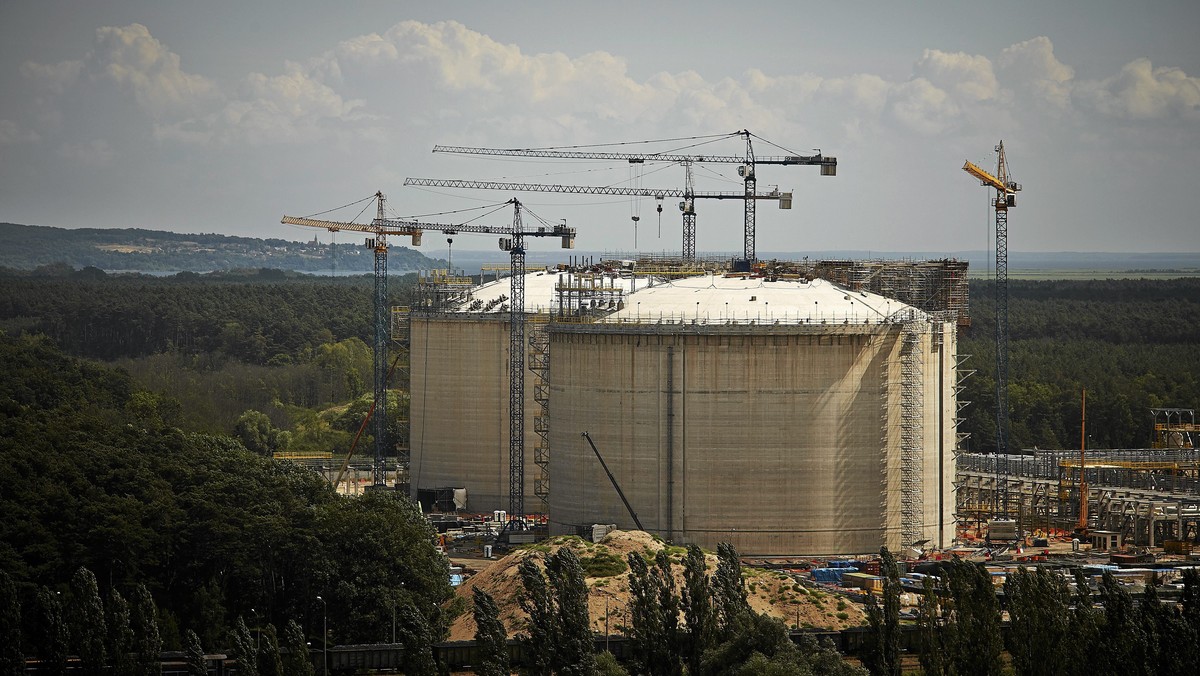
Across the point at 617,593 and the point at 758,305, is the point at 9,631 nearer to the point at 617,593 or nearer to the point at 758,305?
the point at 617,593

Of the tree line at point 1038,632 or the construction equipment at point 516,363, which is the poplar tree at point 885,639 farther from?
the construction equipment at point 516,363

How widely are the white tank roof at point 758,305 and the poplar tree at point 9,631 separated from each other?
1280 inches

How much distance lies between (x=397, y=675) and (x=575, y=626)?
8738 mm

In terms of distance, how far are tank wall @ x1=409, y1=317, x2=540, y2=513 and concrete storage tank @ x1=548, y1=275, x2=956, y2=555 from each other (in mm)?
15775

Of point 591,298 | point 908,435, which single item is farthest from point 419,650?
point 591,298

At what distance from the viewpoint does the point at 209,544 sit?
225 ft

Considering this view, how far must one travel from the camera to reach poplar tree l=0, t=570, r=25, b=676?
5325 cm

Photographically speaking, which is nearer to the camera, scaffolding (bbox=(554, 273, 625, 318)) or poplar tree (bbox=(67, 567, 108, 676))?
poplar tree (bbox=(67, 567, 108, 676))

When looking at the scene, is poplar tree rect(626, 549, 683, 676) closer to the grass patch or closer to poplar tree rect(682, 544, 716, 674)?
poplar tree rect(682, 544, 716, 674)

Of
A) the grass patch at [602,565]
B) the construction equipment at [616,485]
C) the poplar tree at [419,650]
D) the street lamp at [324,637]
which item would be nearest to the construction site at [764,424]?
the construction equipment at [616,485]

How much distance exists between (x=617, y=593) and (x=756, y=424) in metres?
13.7

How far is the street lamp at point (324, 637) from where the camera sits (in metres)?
58.6

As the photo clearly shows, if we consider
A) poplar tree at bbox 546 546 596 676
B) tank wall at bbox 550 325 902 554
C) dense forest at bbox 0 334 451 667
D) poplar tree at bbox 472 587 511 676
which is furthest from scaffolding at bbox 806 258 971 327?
poplar tree at bbox 472 587 511 676

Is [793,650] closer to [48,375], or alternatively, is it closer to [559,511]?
[559,511]
